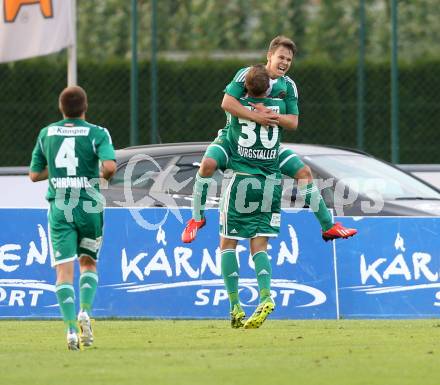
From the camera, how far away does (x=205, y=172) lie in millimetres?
11141

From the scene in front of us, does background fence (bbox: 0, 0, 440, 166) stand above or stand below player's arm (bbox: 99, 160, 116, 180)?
below

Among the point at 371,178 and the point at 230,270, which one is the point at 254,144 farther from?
the point at 371,178

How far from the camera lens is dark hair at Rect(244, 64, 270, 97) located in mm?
10773

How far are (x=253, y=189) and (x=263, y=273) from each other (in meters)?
0.67

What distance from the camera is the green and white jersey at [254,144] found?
431 inches

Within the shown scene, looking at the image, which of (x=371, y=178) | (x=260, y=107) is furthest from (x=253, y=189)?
(x=371, y=178)

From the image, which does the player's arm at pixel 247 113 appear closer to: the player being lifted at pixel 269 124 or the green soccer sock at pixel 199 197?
the player being lifted at pixel 269 124

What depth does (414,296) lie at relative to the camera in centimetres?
1278

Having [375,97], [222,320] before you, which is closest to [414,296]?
[222,320]

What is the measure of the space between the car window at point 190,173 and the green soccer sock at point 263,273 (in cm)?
355

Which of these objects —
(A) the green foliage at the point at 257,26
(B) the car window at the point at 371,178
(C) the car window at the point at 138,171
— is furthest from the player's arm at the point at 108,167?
(A) the green foliage at the point at 257,26

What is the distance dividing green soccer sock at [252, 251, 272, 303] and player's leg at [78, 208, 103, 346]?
159 centimetres

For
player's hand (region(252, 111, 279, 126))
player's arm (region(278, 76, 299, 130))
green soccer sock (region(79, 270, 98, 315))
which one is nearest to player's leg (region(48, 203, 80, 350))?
green soccer sock (region(79, 270, 98, 315))

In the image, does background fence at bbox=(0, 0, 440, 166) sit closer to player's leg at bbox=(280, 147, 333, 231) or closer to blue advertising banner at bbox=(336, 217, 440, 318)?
blue advertising banner at bbox=(336, 217, 440, 318)
